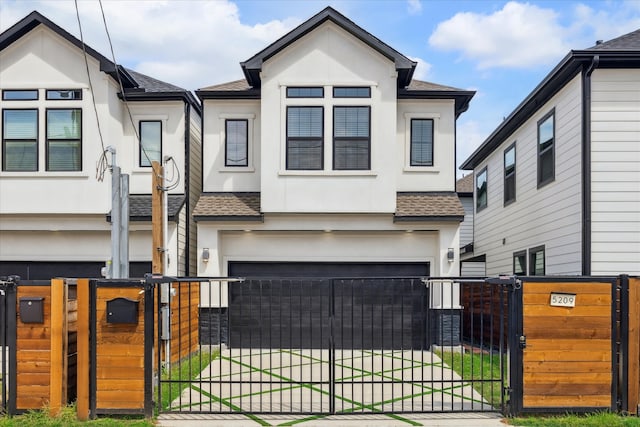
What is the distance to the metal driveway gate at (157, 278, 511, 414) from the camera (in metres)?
6.47

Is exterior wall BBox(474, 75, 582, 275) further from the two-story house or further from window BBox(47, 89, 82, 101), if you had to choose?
window BBox(47, 89, 82, 101)

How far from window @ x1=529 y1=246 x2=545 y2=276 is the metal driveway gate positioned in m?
1.48

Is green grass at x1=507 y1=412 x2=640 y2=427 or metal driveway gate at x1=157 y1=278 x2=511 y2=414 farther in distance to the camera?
metal driveway gate at x1=157 y1=278 x2=511 y2=414

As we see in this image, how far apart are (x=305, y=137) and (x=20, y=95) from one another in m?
6.26

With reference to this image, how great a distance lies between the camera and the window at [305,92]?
11602 millimetres

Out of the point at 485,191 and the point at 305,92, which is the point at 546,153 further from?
the point at 485,191

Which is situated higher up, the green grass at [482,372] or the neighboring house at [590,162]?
the neighboring house at [590,162]

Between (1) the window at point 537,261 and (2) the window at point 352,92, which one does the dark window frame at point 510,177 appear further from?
(2) the window at point 352,92

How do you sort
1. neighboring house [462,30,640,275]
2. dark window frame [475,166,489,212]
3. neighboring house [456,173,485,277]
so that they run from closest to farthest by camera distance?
neighboring house [462,30,640,275] < dark window frame [475,166,489,212] < neighboring house [456,173,485,277]

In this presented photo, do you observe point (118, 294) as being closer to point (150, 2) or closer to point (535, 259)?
point (150, 2)

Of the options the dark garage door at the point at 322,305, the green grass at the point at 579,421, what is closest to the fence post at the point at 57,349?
the green grass at the point at 579,421

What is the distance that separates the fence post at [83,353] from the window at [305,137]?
19.9 feet

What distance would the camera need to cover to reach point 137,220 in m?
11.7

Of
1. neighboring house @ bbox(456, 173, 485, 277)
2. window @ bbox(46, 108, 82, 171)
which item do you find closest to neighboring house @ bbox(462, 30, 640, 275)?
neighboring house @ bbox(456, 173, 485, 277)
